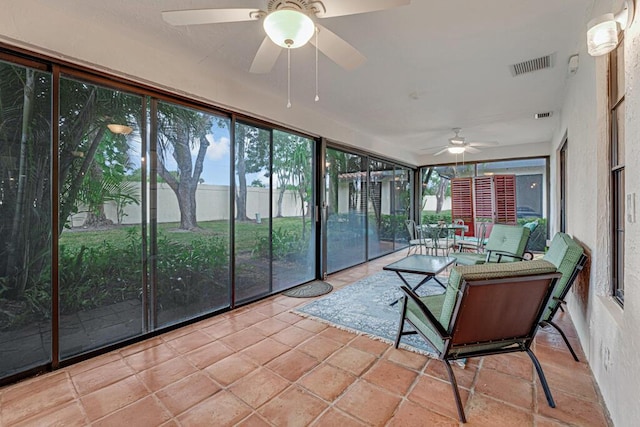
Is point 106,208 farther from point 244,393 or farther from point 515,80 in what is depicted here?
point 515,80

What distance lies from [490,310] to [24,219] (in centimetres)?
309

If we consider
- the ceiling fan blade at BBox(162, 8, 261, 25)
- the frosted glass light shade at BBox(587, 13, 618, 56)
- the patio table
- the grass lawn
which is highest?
the ceiling fan blade at BBox(162, 8, 261, 25)

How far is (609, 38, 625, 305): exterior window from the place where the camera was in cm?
165

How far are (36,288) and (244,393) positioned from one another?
1.67 m

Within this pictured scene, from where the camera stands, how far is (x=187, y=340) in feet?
8.22

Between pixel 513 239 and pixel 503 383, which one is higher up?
pixel 513 239

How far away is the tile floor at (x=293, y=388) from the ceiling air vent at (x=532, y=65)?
99.7 inches

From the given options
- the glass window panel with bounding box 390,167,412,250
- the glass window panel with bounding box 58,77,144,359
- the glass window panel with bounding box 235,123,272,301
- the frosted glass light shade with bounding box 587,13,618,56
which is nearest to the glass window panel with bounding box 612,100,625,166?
the frosted glass light shade with bounding box 587,13,618,56

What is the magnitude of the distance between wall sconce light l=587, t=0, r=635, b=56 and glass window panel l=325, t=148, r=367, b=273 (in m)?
3.40

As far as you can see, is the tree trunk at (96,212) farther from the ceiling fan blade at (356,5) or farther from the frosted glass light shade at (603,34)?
the frosted glass light shade at (603,34)

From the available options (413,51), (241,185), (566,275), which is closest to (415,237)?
(566,275)

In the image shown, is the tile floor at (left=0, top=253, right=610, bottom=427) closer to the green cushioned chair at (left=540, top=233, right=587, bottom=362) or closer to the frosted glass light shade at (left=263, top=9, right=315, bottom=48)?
the green cushioned chair at (left=540, top=233, right=587, bottom=362)

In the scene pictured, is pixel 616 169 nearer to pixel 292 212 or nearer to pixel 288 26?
pixel 288 26

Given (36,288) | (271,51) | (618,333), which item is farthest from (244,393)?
(271,51)
